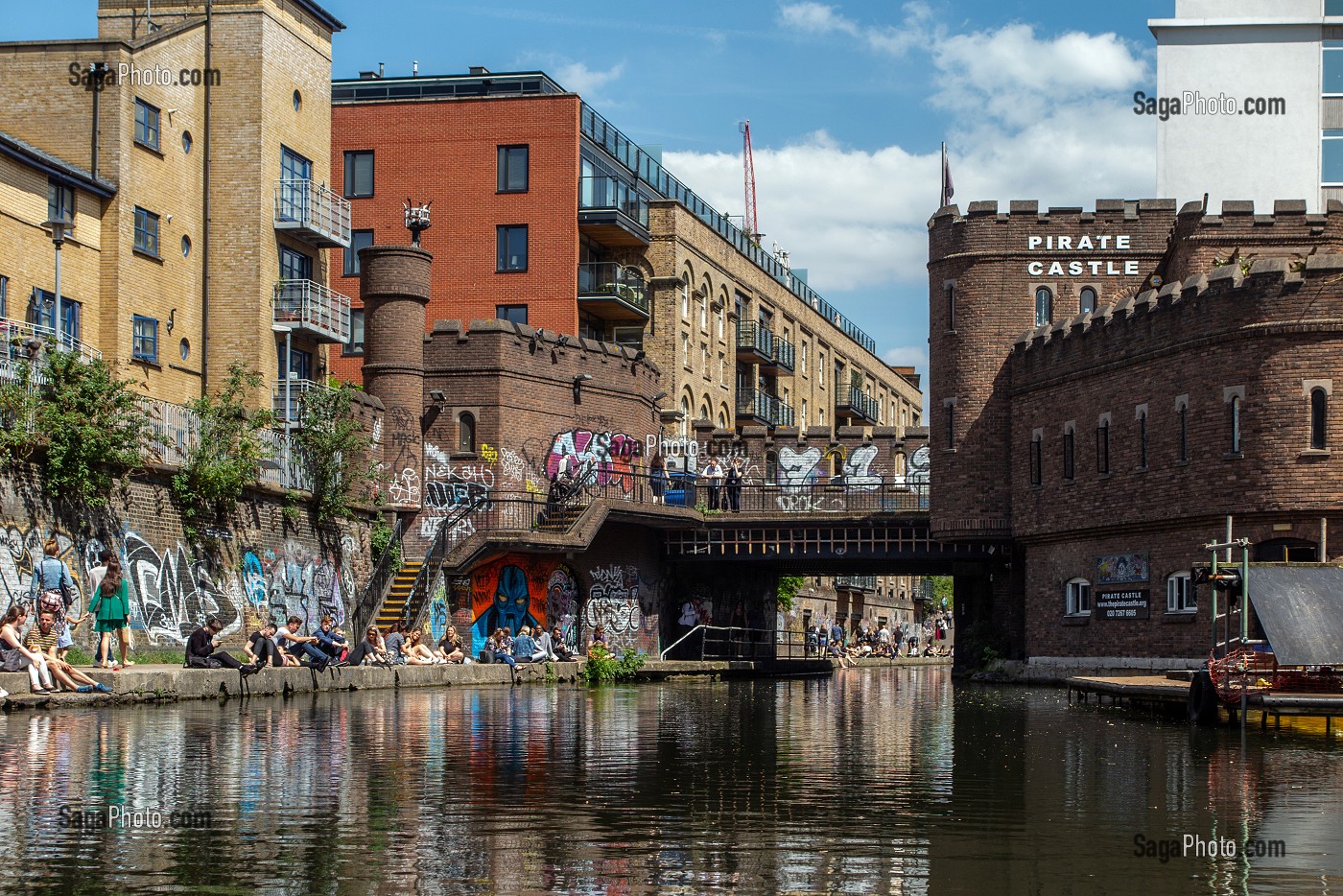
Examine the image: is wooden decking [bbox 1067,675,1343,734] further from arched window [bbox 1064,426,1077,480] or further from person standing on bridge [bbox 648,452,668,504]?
person standing on bridge [bbox 648,452,668,504]

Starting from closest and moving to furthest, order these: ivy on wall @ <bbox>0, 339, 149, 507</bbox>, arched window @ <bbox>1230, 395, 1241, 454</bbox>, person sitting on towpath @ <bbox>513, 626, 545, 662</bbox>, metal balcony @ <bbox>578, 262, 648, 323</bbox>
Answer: ivy on wall @ <bbox>0, 339, 149, 507</bbox>, arched window @ <bbox>1230, 395, 1241, 454</bbox>, person sitting on towpath @ <bbox>513, 626, 545, 662</bbox>, metal balcony @ <bbox>578, 262, 648, 323</bbox>

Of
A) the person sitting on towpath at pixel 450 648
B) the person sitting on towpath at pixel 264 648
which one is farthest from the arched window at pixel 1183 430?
the person sitting on towpath at pixel 264 648

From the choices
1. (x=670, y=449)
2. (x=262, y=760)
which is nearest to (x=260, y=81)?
(x=670, y=449)

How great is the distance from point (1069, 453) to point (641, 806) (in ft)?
96.9

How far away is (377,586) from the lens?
43.1 metres

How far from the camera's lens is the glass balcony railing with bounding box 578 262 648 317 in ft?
195

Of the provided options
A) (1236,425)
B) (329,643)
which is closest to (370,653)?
(329,643)

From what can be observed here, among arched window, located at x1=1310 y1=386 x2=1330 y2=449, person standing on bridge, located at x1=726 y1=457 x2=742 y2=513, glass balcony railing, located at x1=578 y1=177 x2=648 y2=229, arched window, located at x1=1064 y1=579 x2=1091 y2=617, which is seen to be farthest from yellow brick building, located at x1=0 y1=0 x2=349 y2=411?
arched window, located at x1=1310 y1=386 x2=1330 y2=449

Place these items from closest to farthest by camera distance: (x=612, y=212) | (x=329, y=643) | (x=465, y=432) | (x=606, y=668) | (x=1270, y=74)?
(x=329, y=643) → (x=606, y=668) → (x=465, y=432) → (x=612, y=212) → (x=1270, y=74)
